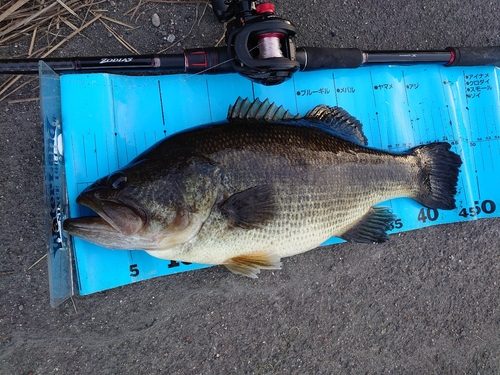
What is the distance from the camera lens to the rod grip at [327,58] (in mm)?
2201

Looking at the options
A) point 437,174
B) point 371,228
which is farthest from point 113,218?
point 437,174

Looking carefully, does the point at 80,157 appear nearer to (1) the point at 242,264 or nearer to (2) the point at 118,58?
(2) the point at 118,58

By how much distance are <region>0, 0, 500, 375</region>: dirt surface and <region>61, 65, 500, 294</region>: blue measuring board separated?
7.4 inches

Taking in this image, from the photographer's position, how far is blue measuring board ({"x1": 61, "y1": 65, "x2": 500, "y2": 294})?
2146 millimetres

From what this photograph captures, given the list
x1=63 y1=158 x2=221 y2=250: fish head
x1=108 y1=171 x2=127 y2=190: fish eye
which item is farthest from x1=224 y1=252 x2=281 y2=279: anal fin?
x1=108 y1=171 x2=127 y2=190: fish eye

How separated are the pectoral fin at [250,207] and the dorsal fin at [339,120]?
0.61m

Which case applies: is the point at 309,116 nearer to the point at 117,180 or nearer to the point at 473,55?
the point at 117,180

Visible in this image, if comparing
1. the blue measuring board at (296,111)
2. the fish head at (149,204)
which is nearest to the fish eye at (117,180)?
the fish head at (149,204)

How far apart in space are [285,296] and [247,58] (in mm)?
1477

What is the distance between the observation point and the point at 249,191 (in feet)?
6.12

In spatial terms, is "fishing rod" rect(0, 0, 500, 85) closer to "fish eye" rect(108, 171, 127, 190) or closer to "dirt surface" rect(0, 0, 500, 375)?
"dirt surface" rect(0, 0, 500, 375)

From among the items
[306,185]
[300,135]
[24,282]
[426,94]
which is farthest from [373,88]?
[24,282]

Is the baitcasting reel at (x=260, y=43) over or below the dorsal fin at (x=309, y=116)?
over

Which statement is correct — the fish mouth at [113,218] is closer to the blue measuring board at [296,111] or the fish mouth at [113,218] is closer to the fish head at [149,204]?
the fish head at [149,204]
